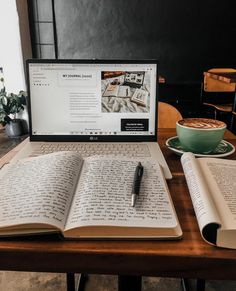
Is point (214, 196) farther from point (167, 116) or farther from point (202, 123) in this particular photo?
point (167, 116)

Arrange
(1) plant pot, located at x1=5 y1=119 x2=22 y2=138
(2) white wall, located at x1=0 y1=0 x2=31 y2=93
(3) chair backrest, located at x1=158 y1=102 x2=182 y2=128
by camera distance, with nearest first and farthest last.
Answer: (3) chair backrest, located at x1=158 y1=102 x2=182 y2=128
(2) white wall, located at x1=0 y1=0 x2=31 y2=93
(1) plant pot, located at x1=5 y1=119 x2=22 y2=138

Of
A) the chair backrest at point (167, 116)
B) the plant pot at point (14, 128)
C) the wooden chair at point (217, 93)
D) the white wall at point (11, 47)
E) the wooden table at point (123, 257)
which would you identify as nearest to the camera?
the wooden table at point (123, 257)

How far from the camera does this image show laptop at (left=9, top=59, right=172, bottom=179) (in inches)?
32.0

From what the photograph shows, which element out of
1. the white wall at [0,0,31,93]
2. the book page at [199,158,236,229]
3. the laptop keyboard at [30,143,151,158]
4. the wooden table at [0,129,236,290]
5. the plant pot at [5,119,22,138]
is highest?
the white wall at [0,0,31,93]

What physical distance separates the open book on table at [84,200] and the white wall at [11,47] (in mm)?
2852

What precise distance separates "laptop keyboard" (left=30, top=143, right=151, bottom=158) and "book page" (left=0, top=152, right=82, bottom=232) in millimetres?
136

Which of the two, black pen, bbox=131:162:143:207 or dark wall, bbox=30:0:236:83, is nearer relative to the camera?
black pen, bbox=131:162:143:207

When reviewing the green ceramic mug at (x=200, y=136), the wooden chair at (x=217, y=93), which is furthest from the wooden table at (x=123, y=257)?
the wooden chair at (x=217, y=93)

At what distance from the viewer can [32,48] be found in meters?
3.69

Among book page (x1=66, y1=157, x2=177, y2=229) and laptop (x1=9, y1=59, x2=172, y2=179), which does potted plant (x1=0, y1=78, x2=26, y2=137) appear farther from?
book page (x1=66, y1=157, x2=177, y2=229)

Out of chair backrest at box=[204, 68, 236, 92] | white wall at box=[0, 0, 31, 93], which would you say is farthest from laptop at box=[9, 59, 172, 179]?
white wall at box=[0, 0, 31, 93]

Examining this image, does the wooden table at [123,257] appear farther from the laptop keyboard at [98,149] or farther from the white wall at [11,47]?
the white wall at [11,47]

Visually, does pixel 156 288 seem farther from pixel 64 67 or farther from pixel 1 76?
pixel 1 76

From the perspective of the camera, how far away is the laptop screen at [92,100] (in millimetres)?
814
